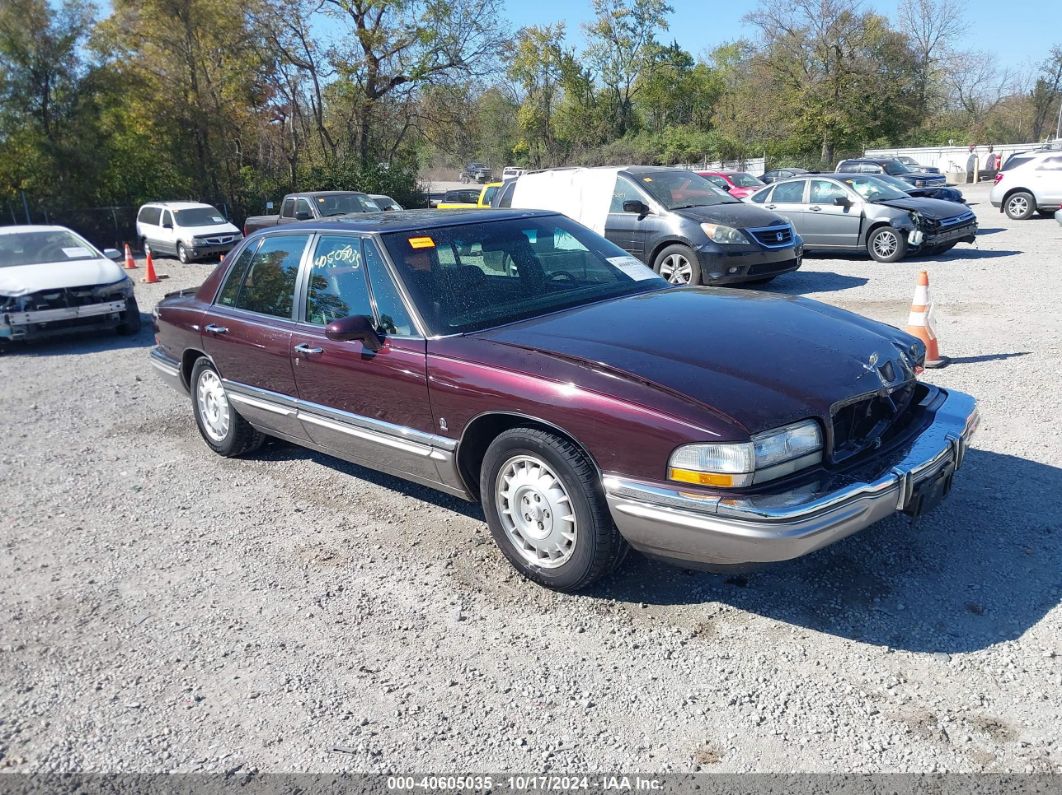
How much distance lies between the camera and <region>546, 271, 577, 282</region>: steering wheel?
15.6 feet

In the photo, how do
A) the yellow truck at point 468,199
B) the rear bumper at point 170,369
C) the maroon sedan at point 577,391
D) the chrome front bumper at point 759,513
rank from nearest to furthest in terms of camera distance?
the chrome front bumper at point 759,513 → the maroon sedan at point 577,391 → the rear bumper at point 170,369 → the yellow truck at point 468,199

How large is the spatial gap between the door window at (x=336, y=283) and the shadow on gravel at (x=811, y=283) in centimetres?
794

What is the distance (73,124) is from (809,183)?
20935 millimetres

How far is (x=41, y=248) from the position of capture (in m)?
11.3

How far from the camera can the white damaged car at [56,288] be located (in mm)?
10195

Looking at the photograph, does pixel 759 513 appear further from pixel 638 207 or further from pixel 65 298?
pixel 65 298

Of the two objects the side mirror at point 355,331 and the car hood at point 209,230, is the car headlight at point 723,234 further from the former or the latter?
the car hood at point 209,230

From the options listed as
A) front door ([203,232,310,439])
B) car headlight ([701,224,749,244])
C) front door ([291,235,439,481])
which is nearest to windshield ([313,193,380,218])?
car headlight ([701,224,749,244])

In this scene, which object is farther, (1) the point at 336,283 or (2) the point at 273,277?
(2) the point at 273,277

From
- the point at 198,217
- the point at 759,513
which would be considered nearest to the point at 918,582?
the point at 759,513

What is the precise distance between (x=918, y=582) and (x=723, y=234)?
770 cm

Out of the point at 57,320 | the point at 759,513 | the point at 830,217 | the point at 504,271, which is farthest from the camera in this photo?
the point at 830,217

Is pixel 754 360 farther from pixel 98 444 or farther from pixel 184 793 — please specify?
pixel 98 444

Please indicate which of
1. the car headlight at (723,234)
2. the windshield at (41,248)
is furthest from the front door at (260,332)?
the windshield at (41,248)
